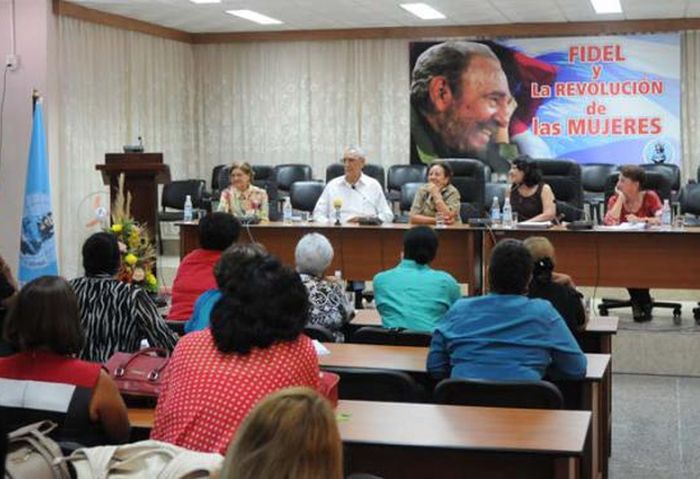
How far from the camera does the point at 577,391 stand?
186 inches

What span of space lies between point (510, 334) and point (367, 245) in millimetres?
4683

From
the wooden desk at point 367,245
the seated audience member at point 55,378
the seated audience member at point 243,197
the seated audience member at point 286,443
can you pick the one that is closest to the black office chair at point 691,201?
the wooden desk at point 367,245

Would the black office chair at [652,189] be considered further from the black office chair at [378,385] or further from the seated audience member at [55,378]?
the seated audience member at [55,378]

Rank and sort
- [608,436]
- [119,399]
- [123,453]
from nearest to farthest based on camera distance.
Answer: [123,453], [119,399], [608,436]

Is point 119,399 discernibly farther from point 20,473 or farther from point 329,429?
point 329,429

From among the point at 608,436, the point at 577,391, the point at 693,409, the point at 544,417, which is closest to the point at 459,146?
the point at 693,409

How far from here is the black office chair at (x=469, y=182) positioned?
9.55 m

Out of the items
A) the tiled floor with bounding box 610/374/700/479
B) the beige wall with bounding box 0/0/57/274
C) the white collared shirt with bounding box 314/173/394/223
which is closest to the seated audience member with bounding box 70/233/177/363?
the tiled floor with bounding box 610/374/700/479

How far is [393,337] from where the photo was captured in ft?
18.0

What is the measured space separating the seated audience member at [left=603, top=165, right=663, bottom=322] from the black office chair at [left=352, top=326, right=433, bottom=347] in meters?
3.58

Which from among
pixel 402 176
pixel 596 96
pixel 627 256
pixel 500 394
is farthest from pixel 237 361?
pixel 596 96

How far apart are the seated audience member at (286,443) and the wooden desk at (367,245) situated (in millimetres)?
6764

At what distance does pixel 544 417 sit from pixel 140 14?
1004 centimetres

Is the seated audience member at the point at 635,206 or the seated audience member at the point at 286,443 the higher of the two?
the seated audience member at the point at 635,206
